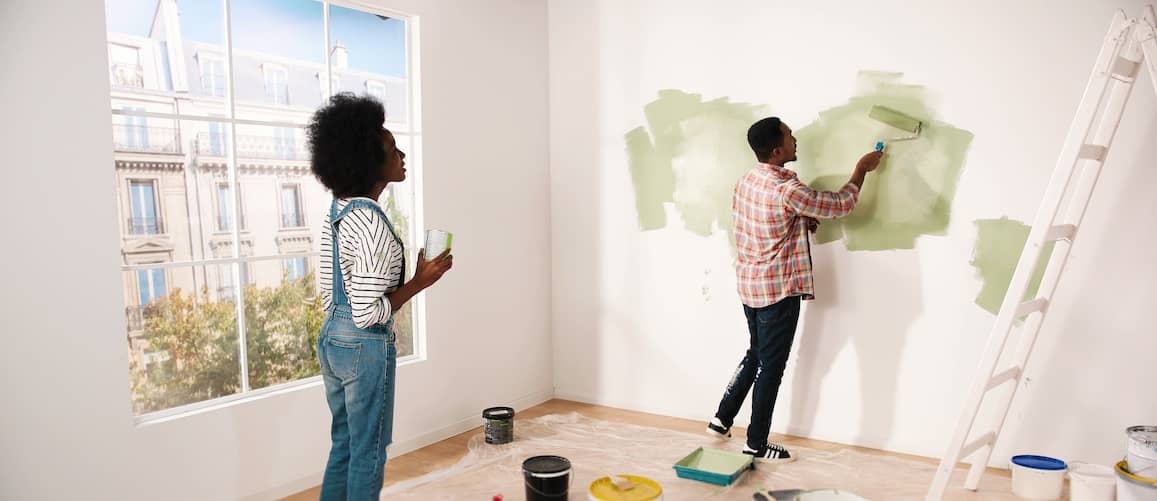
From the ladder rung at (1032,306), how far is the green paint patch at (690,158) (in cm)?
126

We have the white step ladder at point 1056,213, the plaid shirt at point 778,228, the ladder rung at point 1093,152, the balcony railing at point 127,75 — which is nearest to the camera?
the white step ladder at point 1056,213

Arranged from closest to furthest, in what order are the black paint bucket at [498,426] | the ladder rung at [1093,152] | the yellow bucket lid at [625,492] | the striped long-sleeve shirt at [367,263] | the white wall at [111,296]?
the striped long-sleeve shirt at [367,263], the white wall at [111,296], the yellow bucket lid at [625,492], the ladder rung at [1093,152], the black paint bucket at [498,426]

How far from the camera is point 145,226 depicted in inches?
108

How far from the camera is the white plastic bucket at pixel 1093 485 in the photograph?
2.48 metres

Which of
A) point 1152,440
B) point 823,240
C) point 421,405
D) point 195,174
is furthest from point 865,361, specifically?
point 195,174

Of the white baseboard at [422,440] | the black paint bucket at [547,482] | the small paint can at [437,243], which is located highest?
the small paint can at [437,243]

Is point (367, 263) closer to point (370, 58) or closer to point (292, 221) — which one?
point (292, 221)

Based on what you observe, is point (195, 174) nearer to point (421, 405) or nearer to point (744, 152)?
point (421, 405)

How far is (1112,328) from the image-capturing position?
2717 millimetres

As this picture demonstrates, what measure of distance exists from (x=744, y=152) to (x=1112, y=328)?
1.57 metres

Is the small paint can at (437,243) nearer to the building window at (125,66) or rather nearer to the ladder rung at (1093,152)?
the building window at (125,66)

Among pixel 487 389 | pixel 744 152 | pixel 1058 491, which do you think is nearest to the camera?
pixel 1058 491

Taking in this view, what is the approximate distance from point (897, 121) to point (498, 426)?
211 cm

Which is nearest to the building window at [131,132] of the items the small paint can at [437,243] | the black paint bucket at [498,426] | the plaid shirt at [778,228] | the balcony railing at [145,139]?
the balcony railing at [145,139]
